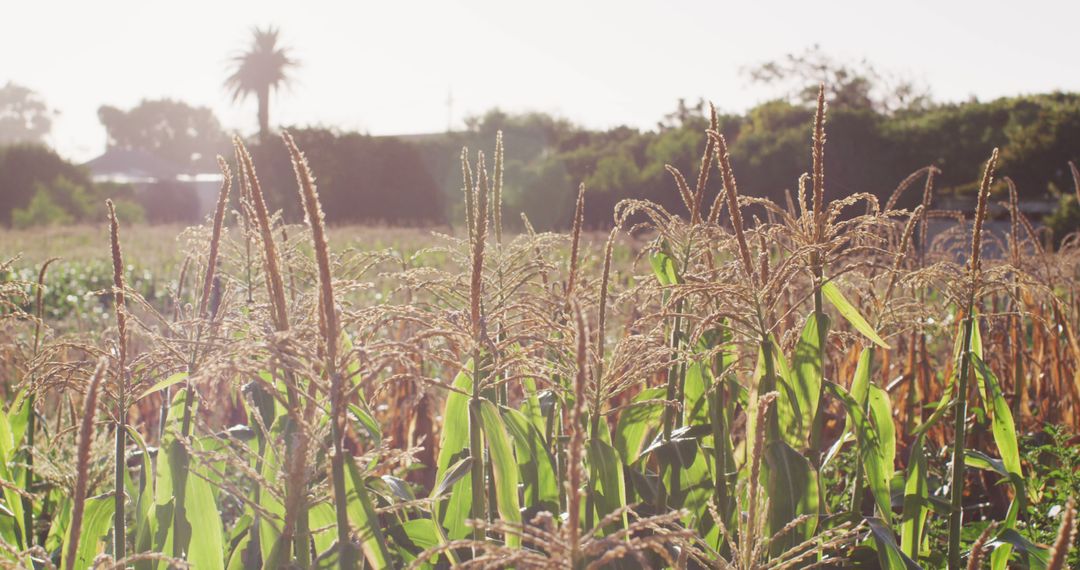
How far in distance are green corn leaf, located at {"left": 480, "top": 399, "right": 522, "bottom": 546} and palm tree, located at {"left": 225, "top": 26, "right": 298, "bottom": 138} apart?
160 feet

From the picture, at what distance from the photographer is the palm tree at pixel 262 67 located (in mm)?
48344

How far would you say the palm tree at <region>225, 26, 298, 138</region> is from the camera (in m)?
48.3

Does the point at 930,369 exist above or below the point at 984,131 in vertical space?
below

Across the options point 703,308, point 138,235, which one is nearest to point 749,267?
point 703,308

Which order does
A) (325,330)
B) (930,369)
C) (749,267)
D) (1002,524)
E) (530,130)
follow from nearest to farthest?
(325,330)
(749,267)
(1002,524)
(930,369)
(530,130)

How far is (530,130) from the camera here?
28719 mm

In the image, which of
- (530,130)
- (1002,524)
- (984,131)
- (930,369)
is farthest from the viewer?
(530,130)

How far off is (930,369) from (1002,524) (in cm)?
122

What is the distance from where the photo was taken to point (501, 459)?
150 centimetres

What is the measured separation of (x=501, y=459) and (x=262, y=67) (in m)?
50.4

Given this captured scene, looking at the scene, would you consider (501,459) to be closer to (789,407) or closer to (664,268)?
(789,407)

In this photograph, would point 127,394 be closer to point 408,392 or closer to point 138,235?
point 408,392

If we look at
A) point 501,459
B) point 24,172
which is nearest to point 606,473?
point 501,459

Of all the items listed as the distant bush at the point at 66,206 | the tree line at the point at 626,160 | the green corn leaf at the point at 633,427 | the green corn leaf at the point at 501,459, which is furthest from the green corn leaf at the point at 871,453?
the distant bush at the point at 66,206
